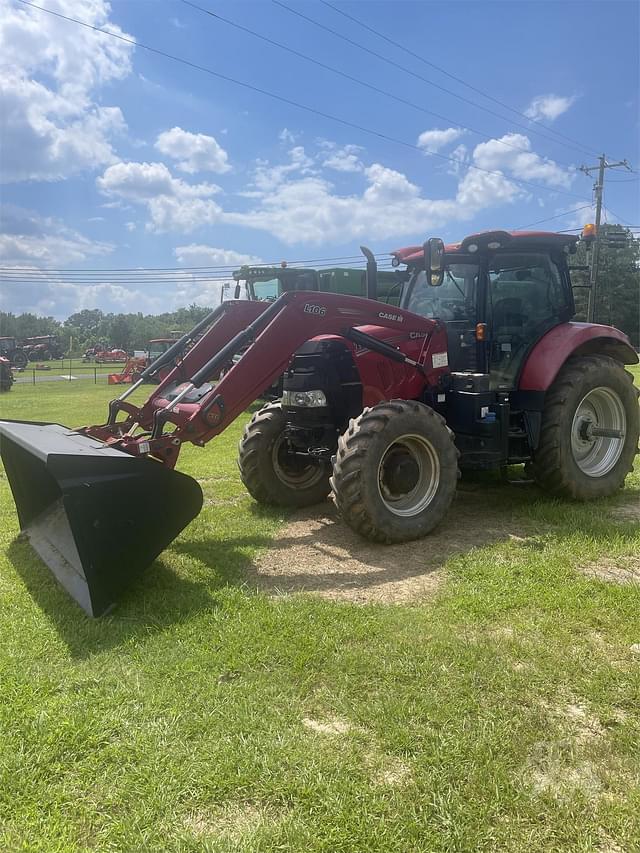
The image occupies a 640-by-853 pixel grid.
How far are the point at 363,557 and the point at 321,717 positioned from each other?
6.63 feet

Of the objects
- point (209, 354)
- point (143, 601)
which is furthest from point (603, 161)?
point (143, 601)

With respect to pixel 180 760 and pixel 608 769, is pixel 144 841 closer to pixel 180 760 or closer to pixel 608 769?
pixel 180 760

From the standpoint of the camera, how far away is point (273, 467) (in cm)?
589

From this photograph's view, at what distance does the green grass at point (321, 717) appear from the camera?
211cm

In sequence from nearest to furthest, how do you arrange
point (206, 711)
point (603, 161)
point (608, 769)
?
point (608, 769)
point (206, 711)
point (603, 161)

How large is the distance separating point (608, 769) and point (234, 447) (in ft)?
24.8

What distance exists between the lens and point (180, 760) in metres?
2.40

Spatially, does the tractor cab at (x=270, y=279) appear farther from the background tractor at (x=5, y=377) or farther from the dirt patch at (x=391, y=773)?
Result: the dirt patch at (x=391, y=773)

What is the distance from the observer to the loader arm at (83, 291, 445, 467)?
14.6ft

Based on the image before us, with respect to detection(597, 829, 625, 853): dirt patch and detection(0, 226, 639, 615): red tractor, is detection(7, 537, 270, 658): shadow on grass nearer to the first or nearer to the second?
detection(0, 226, 639, 615): red tractor

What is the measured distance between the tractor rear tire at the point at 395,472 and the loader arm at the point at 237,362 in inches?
27.6

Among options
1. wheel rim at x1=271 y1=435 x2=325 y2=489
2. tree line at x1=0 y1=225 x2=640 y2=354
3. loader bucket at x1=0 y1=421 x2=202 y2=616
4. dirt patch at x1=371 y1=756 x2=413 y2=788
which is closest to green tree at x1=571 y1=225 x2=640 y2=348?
tree line at x1=0 y1=225 x2=640 y2=354

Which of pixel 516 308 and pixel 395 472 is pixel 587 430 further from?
pixel 395 472

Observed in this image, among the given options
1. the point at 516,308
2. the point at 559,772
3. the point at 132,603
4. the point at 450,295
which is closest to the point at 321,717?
the point at 559,772
